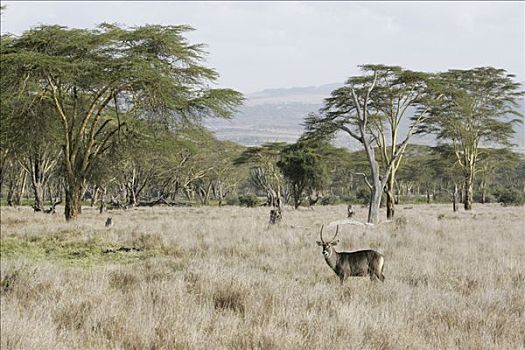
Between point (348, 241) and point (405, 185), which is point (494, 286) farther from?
point (405, 185)

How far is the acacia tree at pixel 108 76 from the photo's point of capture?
16.0m

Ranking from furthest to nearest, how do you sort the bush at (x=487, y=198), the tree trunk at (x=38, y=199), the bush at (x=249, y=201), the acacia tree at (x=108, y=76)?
the bush at (x=487, y=198) → the bush at (x=249, y=201) → the tree trunk at (x=38, y=199) → the acacia tree at (x=108, y=76)

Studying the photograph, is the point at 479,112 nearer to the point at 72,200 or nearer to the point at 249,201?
the point at 72,200

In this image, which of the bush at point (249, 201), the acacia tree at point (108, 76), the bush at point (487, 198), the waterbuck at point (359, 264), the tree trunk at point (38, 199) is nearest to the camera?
the waterbuck at point (359, 264)

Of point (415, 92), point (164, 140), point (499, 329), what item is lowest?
point (499, 329)

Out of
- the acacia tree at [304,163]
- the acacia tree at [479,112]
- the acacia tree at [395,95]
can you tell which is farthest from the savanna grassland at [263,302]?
the acacia tree at [304,163]

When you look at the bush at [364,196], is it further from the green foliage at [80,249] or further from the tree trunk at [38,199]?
the green foliage at [80,249]

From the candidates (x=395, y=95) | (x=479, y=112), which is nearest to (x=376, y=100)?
(x=395, y=95)

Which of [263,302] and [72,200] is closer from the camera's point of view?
[263,302]

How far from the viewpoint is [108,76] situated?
16.6 metres

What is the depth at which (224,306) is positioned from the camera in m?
5.92

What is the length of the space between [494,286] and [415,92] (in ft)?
55.0

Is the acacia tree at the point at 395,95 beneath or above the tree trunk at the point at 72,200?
above

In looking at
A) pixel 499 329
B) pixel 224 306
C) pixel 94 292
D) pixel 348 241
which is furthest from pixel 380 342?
pixel 348 241
